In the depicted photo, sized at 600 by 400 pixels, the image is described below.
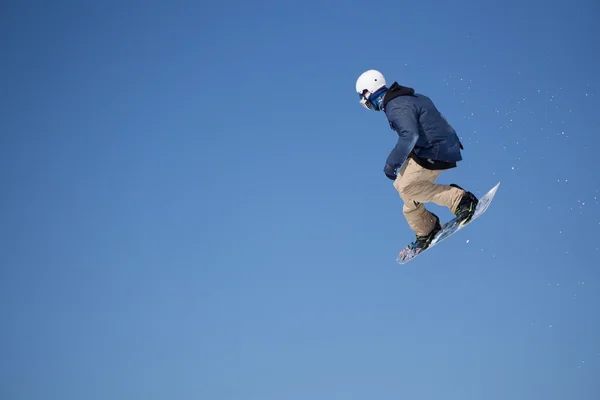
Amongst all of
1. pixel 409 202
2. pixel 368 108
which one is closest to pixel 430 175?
pixel 409 202

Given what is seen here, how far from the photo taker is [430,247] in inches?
553

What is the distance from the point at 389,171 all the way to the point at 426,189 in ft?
4.13

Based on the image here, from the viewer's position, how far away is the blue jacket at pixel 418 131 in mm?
12078

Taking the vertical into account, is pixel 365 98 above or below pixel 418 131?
above

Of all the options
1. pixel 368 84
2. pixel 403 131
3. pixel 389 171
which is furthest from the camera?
pixel 368 84

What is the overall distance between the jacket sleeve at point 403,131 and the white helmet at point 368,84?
518mm

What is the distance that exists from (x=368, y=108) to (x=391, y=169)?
3.33ft

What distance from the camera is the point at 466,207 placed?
13.3m

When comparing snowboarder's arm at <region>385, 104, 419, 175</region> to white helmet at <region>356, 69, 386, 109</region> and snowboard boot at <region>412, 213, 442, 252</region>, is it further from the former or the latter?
snowboard boot at <region>412, 213, 442, 252</region>

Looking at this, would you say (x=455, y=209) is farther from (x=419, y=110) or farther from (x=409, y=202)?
(x=419, y=110)

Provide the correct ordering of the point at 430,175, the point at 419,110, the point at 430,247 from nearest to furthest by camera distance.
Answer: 1. the point at 419,110
2. the point at 430,175
3. the point at 430,247

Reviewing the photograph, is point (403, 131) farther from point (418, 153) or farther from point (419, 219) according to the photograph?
point (419, 219)

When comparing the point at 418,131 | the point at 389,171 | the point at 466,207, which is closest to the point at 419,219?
the point at 466,207

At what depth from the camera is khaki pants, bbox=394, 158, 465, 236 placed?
42.9 ft
